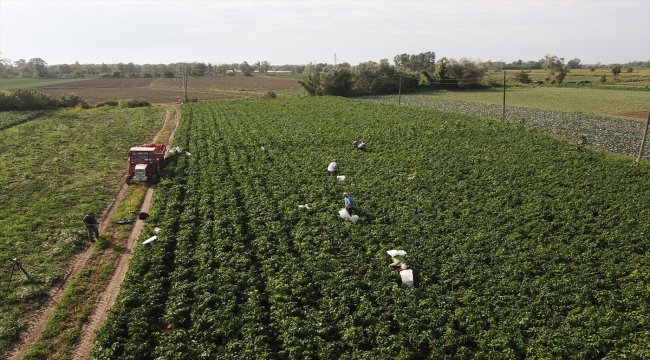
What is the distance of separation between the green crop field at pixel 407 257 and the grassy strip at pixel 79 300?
1083mm

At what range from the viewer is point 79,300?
13094 millimetres

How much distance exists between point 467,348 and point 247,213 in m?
11.3

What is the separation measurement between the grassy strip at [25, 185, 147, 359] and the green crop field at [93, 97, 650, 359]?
108 cm

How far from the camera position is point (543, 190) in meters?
20.2

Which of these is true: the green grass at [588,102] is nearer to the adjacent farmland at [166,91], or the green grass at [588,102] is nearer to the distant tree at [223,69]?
the adjacent farmland at [166,91]

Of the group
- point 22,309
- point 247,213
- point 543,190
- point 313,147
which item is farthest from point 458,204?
point 22,309

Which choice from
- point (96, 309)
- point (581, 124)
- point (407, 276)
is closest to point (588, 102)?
point (581, 124)

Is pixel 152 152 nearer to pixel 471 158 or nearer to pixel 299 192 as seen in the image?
pixel 299 192

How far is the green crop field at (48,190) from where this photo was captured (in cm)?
1388

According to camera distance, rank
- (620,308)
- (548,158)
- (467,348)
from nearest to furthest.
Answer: (467,348) → (620,308) → (548,158)

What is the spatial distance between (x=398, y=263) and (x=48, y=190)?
2028 cm

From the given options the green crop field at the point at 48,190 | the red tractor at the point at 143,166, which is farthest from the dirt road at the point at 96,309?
the red tractor at the point at 143,166

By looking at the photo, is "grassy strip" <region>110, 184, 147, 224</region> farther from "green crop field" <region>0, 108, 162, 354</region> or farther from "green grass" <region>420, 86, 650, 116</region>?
"green grass" <region>420, 86, 650, 116</region>

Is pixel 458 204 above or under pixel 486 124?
under
